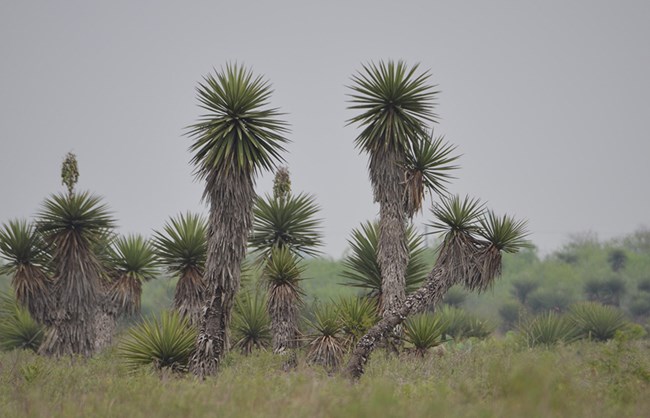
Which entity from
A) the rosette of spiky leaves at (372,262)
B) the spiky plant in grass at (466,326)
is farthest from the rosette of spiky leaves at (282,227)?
the spiky plant in grass at (466,326)

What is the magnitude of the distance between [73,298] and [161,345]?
21.1 ft

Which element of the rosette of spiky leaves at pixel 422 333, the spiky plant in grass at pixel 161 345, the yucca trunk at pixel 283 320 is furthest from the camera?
the yucca trunk at pixel 283 320

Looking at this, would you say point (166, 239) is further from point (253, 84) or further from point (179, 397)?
point (179, 397)

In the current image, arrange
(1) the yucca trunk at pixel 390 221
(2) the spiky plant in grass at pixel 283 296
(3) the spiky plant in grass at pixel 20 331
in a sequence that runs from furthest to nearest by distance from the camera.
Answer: (3) the spiky plant in grass at pixel 20 331, (2) the spiky plant in grass at pixel 283 296, (1) the yucca trunk at pixel 390 221

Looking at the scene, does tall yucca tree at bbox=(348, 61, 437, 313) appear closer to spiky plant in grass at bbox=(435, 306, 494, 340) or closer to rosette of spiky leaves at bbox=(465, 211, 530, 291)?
rosette of spiky leaves at bbox=(465, 211, 530, 291)

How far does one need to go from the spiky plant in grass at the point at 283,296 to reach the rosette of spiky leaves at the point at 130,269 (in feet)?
17.5

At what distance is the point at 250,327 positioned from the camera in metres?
21.4

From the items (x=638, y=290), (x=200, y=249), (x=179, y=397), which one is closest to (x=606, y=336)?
(x=200, y=249)

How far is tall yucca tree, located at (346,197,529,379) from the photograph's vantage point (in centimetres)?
1664

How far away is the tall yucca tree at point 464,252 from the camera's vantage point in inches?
655

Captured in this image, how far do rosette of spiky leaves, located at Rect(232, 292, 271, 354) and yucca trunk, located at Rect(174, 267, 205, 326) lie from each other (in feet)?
6.99

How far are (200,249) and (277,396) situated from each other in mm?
11690

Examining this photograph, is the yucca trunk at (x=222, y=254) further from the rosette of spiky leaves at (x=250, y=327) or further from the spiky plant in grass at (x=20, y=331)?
the spiky plant in grass at (x=20, y=331)

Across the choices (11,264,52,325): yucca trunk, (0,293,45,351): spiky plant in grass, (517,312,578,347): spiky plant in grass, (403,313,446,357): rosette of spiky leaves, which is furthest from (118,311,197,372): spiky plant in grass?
(0,293,45,351): spiky plant in grass
